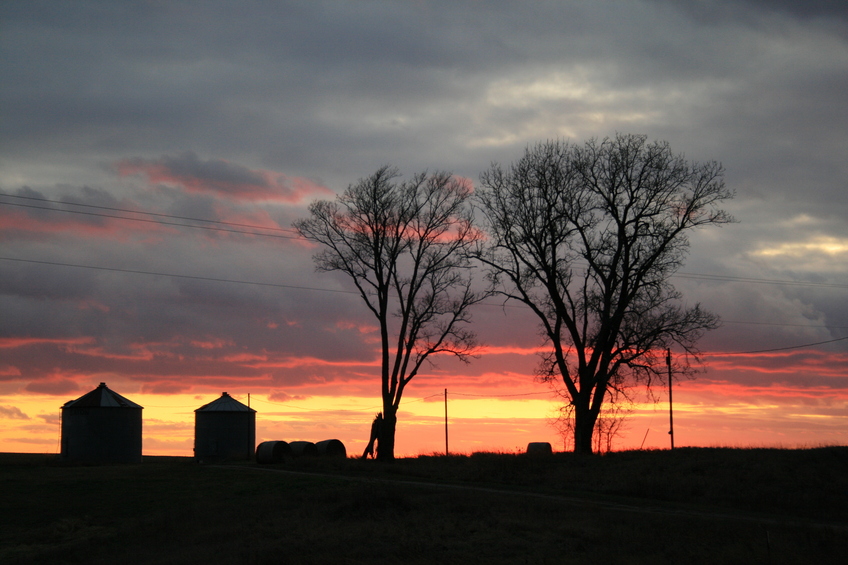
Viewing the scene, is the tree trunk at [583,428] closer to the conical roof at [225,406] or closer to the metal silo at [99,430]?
the conical roof at [225,406]

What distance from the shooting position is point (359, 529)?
19562 mm

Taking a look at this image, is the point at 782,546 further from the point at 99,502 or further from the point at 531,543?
the point at 99,502

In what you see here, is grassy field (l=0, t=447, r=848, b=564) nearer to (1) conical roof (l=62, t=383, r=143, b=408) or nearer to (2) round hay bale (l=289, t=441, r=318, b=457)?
(2) round hay bale (l=289, t=441, r=318, b=457)

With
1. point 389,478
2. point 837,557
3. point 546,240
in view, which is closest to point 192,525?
point 389,478

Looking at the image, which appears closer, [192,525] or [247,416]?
[192,525]

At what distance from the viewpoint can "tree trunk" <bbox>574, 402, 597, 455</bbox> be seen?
125 ft

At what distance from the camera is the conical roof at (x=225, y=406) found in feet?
207

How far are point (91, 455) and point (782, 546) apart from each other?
5371 centimetres

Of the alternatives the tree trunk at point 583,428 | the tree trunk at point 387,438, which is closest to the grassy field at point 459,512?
the tree trunk at point 583,428

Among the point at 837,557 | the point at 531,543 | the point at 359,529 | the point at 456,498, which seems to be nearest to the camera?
the point at 837,557

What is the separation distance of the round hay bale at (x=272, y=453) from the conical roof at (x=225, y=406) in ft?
76.2

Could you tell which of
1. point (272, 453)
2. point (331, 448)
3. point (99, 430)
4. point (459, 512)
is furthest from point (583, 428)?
point (99, 430)

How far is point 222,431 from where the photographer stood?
61969mm

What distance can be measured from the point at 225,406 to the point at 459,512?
4627 cm
